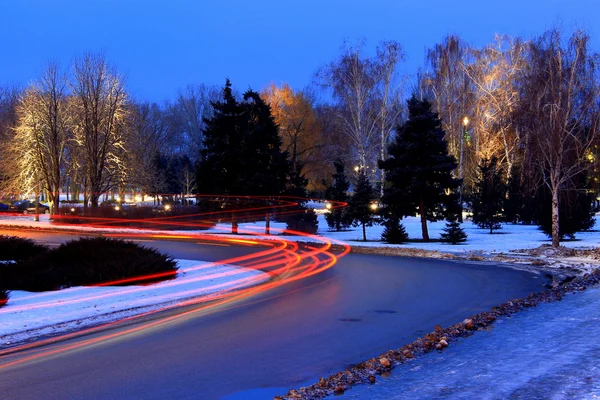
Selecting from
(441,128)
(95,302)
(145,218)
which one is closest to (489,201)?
(441,128)

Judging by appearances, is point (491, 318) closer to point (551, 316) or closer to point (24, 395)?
point (551, 316)

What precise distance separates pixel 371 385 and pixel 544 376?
1.90 metres

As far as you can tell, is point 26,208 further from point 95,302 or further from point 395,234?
point 95,302

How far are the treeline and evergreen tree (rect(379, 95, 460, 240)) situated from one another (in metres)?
0.94

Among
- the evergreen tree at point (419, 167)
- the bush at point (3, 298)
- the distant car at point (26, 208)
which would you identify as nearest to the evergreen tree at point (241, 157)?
the evergreen tree at point (419, 167)

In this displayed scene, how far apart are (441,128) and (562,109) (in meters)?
15.2

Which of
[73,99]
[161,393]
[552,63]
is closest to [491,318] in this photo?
[161,393]

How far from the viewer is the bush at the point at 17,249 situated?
66.2 ft

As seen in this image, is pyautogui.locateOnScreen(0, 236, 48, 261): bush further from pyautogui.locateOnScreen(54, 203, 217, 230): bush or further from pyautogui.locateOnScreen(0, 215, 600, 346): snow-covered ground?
pyautogui.locateOnScreen(54, 203, 217, 230): bush

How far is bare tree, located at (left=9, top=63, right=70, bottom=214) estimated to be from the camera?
49.3 metres

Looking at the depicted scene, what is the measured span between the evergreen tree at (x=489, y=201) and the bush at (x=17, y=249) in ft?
94.2

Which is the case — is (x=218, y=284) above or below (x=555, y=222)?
below

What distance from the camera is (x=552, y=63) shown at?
25.4 metres

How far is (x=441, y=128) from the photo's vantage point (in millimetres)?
39750
